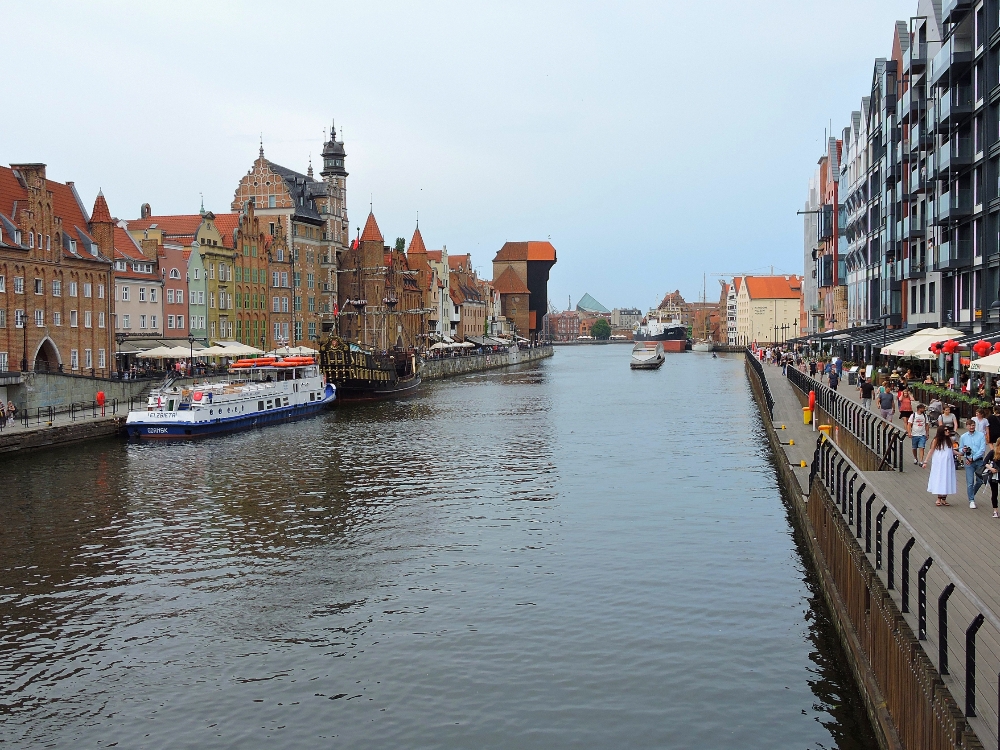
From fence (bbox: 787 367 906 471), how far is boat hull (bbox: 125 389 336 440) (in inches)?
1150

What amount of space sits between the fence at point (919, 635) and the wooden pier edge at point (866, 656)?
0.06 feet

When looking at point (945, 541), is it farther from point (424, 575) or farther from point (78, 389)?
point (78, 389)

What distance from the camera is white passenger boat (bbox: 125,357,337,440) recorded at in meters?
49.8

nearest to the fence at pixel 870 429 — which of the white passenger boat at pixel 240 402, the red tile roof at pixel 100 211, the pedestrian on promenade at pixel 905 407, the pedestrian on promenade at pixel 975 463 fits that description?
the pedestrian on promenade at pixel 905 407

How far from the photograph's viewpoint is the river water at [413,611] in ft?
48.5

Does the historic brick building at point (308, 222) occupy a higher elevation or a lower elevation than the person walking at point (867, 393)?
higher

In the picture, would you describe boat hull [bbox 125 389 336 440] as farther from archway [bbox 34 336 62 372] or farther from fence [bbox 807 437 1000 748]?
fence [bbox 807 437 1000 748]

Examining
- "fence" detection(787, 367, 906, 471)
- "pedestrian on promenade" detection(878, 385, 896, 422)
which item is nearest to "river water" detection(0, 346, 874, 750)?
"fence" detection(787, 367, 906, 471)

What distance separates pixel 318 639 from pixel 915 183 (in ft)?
182

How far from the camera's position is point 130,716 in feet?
49.3

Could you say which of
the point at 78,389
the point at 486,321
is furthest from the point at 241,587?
the point at 486,321

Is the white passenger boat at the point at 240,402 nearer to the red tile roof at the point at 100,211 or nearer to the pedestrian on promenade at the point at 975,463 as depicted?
the red tile roof at the point at 100,211

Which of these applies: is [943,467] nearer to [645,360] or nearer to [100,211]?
[100,211]

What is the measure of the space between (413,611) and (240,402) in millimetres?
38436
